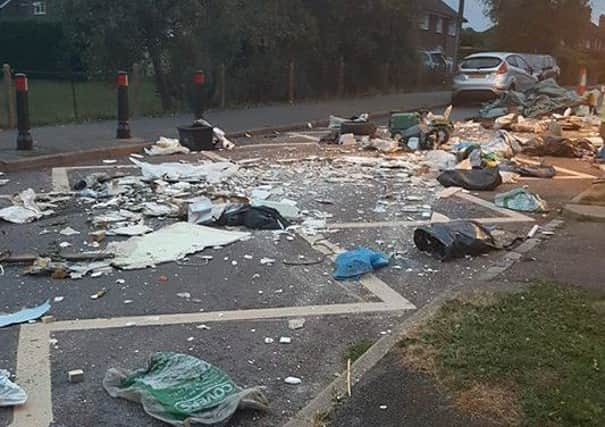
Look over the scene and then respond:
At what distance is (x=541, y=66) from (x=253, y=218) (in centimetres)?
2329

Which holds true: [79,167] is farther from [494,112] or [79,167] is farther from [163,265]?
[494,112]

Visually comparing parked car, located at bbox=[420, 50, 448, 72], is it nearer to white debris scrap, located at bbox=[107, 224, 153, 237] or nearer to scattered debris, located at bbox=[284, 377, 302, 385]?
white debris scrap, located at bbox=[107, 224, 153, 237]

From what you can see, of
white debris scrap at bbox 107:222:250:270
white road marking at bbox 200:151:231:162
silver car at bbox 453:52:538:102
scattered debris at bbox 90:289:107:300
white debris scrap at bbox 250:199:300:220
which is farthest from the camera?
silver car at bbox 453:52:538:102

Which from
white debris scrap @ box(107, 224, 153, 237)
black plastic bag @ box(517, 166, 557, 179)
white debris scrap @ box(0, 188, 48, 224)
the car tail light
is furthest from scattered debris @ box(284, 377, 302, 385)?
the car tail light

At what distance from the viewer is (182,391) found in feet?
12.0

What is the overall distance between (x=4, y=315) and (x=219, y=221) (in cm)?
287

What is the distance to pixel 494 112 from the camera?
2002 cm

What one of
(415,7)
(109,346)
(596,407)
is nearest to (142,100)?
(415,7)

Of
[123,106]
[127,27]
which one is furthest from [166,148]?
[127,27]

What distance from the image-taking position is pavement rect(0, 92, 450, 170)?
1116cm

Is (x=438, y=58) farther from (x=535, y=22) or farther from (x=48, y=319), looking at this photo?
(x=48, y=319)

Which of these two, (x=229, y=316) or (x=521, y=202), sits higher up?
(x=521, y=202)

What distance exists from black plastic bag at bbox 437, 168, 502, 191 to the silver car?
45.8 feet

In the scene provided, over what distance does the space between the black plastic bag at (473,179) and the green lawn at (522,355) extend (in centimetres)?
469
